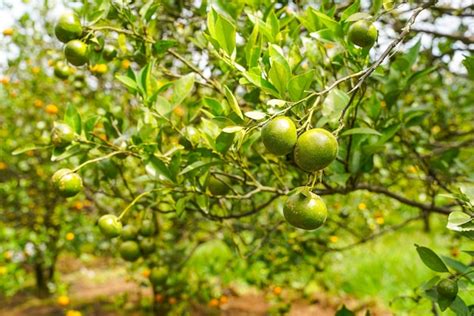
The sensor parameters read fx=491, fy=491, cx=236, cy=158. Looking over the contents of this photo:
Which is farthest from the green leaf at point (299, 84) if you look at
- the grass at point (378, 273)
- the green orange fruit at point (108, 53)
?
the grass at point (378, 273)

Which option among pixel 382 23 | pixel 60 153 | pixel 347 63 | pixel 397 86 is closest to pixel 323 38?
pixel 347 63

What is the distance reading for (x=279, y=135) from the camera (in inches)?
36.9

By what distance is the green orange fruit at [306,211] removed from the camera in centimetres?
100

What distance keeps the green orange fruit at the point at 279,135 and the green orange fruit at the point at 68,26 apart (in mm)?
816

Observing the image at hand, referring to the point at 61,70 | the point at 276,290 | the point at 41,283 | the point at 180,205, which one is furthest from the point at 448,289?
the point at 41,283

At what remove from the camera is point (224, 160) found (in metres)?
1.45

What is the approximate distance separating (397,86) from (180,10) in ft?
3.46

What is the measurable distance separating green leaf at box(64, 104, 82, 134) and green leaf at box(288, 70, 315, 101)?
779 millimetres

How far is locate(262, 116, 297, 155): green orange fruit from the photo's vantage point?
94 cm

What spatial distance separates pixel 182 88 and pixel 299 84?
0.51 meters

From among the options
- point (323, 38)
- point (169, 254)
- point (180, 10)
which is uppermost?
point (323, 38)

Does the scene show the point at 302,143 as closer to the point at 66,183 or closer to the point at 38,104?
the point at 66,183

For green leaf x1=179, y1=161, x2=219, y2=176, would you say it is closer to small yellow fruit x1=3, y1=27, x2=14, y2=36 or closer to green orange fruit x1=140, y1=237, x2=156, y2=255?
green orange fruit x1=140, y1=237, x2=156, y2=255

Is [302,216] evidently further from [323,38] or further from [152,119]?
[152,119]
